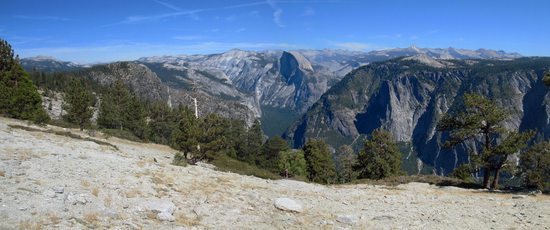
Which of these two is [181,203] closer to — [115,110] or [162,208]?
[162,208]

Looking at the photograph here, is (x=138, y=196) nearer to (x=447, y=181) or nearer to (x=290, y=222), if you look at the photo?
(x=290, y=222)

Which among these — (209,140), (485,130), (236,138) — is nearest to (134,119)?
(236,138)

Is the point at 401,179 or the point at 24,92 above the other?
the point at 24,92

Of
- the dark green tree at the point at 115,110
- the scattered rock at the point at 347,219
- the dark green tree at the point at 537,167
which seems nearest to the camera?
the scattered rock at the point at 347,219

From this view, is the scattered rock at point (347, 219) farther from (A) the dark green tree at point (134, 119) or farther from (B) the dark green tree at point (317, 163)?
(A) the dark green tree at point (134, 119)

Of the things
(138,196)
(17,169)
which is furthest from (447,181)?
(17,169)

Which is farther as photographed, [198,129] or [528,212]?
[198,129]

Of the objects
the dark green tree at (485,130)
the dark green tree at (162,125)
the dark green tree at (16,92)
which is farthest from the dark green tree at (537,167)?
the dark green tree at (162,125)
